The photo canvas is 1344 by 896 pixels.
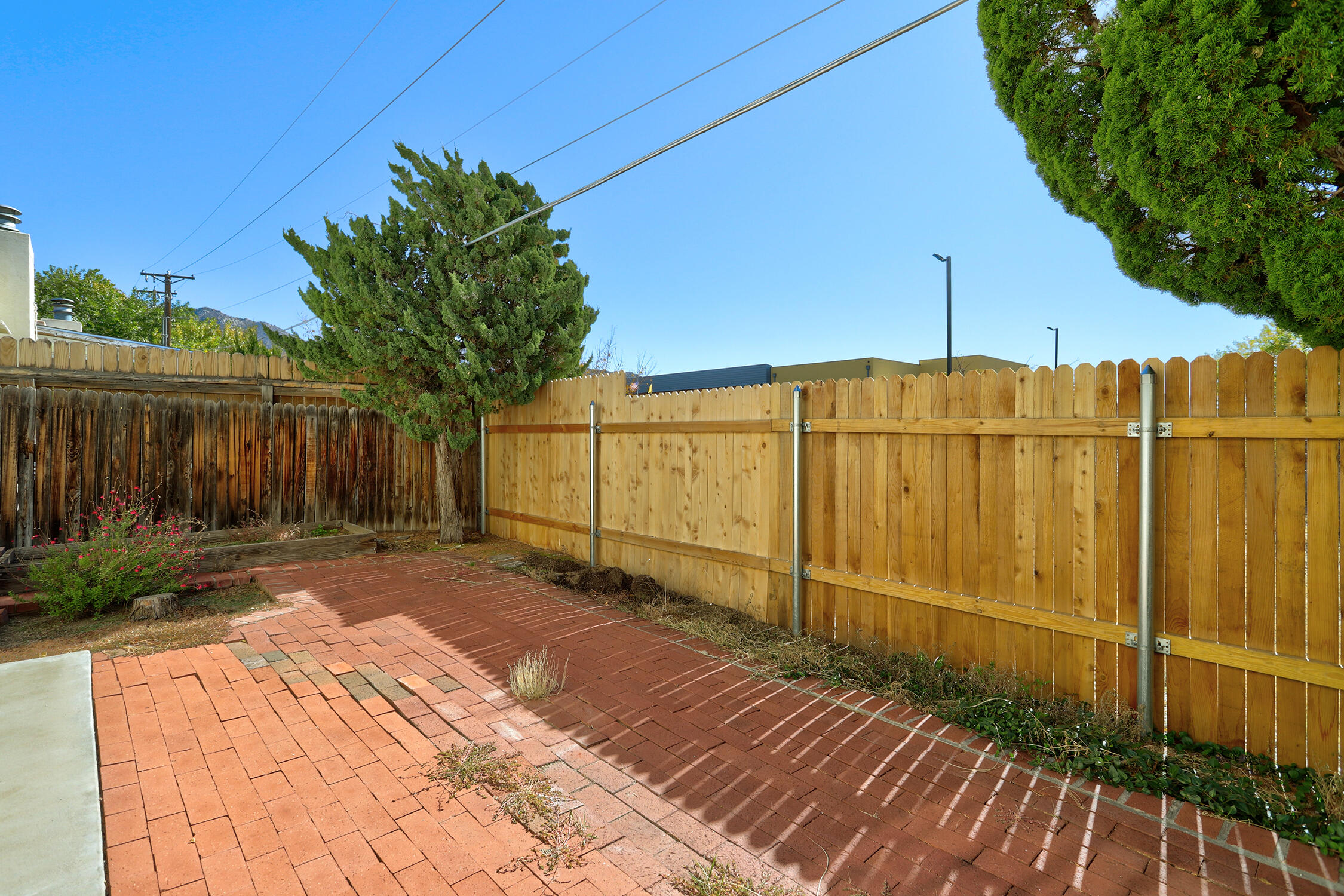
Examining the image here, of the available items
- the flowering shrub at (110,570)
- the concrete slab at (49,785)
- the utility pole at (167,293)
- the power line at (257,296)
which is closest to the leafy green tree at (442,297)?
the flowering shrub at (110,570)

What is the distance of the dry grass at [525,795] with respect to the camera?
221 centimetres

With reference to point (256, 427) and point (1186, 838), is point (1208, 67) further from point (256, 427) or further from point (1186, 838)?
point (256, 427)

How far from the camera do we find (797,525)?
472 cm

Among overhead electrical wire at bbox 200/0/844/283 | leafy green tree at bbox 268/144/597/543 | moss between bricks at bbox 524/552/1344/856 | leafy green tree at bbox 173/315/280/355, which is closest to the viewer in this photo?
moss between bricks at bbox 524/552/1344/856

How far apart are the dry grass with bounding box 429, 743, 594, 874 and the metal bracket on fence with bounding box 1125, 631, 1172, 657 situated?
111 inches

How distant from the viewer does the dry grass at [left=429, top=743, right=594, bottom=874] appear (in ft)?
7.23

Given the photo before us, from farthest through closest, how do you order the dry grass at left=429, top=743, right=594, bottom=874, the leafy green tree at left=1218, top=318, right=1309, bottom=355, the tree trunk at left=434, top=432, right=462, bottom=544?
the leafy green tree at left=1218, top=318, right=1309, bottom=355
the tree trunk at left=434, top=432, right=462, bottom=544
the dry grass at left=429, top=743, right=594, bottom=874

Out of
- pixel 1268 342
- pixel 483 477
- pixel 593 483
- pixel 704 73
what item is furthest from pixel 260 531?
pixel 1268 342

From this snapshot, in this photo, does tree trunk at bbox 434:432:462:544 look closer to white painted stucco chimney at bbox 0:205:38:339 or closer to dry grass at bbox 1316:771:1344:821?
dry grass at bbox 1316:771:1344:821

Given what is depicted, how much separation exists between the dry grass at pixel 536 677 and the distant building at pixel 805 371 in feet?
70.6

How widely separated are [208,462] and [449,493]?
2.91 metres

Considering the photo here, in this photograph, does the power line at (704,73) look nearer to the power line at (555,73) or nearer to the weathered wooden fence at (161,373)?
the power line at (555,73)

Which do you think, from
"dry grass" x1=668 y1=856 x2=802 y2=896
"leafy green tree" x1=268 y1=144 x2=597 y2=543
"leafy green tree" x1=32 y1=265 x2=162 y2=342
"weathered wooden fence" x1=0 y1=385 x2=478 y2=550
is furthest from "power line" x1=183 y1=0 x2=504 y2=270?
"leafy green tree" x1=32 y1=265 x2=162 y2=342

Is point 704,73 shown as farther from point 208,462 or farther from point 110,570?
point 208,462
